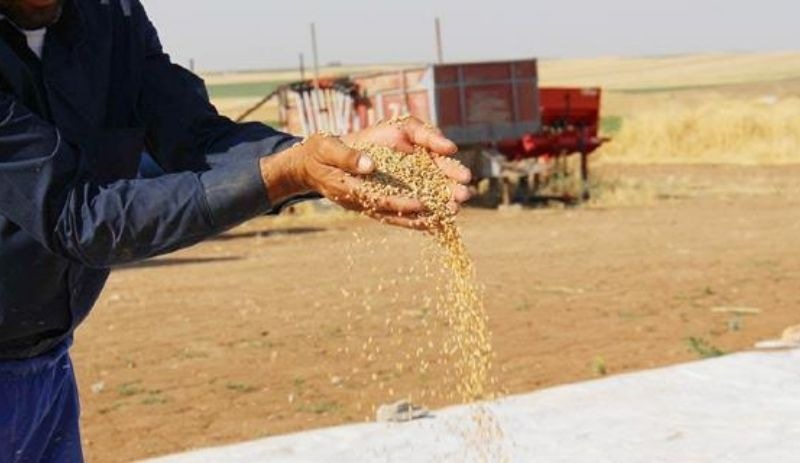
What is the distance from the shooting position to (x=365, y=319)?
348 inches

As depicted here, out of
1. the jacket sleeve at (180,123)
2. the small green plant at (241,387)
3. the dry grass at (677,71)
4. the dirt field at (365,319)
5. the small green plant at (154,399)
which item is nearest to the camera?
the jacket sleeve at (180,123)

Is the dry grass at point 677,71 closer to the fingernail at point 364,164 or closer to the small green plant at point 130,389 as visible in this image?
the small green plant at point 130,389

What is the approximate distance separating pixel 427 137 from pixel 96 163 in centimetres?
52

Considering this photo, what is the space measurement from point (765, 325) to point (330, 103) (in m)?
11.3

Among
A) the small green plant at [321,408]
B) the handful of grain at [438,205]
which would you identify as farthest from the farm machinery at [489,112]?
the handful of grain at [438,205]

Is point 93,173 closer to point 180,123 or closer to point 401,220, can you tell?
point 180,123

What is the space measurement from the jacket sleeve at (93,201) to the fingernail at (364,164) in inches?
6.3

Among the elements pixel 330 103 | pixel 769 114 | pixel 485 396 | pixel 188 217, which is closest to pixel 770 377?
pixel 485 396

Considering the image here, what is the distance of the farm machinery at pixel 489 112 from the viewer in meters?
17.6

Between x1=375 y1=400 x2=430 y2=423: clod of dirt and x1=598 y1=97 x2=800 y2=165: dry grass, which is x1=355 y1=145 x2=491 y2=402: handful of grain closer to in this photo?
x1=375 y1=400 x2=430 y2=423: clod of dirt

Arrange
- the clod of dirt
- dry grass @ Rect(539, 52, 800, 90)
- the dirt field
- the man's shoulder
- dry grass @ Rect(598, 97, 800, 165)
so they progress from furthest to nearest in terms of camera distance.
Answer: dry grass @ Rect(539, 52, 800, 90) < dry grass @ Rect(598, 97, 800, 165) < the dirt field < the clod of dirt < the man's shoulder

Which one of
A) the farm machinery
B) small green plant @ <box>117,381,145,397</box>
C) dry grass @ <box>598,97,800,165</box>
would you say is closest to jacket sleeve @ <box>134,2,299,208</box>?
small green plant @ <box>117,381,145,397</box>

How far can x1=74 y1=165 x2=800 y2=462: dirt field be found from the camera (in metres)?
6.39

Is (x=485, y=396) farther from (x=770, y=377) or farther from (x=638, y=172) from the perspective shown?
(x=638, y=172)
